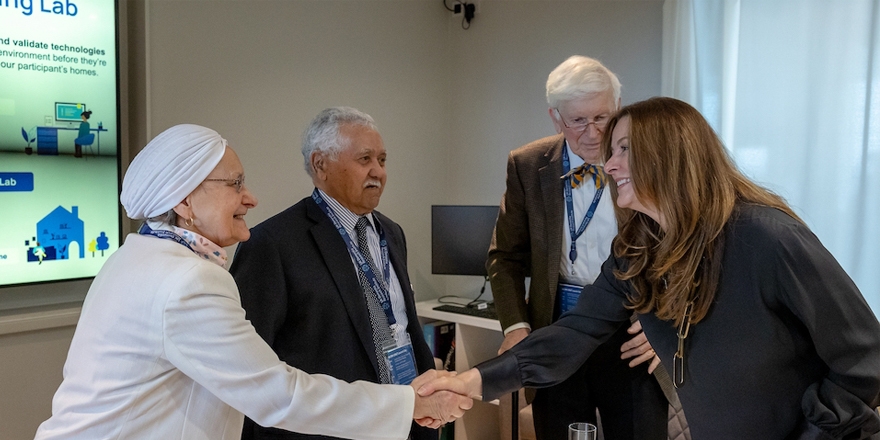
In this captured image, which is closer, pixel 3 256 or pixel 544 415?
pixel 544 415

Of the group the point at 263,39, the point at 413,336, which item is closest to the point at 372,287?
the point at 413,336

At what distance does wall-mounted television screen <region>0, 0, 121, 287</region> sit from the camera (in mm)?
2686

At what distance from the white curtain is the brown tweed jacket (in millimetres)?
1429

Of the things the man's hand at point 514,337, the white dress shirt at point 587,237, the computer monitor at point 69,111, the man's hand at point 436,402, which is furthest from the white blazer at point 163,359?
the computer monitor at point 69,111

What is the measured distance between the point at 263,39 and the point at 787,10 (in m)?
2.61

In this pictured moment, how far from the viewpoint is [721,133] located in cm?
350

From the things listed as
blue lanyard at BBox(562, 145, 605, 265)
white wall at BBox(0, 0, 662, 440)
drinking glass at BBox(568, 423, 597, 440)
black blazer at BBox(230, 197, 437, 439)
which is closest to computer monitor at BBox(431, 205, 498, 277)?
white wall at BBox(0, 0, 662, 440)

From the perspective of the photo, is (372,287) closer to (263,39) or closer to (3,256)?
(3,256)

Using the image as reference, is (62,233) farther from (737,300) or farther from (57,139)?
(737,300)

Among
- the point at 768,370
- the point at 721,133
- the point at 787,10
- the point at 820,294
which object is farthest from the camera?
the point at 721,133

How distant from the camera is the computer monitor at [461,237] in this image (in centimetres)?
412

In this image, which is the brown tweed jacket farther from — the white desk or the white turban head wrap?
the white desk

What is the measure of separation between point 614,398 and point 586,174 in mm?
737

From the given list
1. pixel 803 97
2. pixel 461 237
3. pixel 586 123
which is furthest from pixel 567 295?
pixel 461 237
